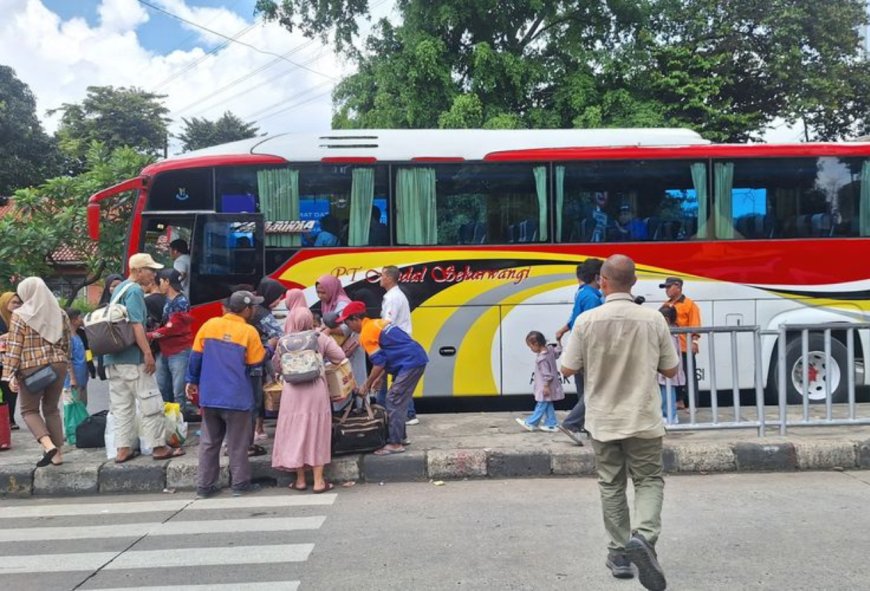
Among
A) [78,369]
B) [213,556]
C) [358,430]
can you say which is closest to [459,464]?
[358,430]

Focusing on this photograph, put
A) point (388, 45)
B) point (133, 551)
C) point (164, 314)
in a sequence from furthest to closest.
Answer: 1. point (388, 45)
2. point (164, 314)
3. point (133, 551)

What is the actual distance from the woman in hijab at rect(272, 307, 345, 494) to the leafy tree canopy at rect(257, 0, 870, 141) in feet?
32.0

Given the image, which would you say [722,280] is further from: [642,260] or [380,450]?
[380,450]

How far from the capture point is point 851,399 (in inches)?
261

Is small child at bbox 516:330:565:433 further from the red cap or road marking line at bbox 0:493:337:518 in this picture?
road marking line at bbox 0:493:337:518

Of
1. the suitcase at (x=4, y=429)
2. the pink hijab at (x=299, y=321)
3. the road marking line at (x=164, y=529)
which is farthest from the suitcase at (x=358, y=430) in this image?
the suitcase at (x=4, y=429)

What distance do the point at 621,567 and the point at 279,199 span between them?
5958 mm

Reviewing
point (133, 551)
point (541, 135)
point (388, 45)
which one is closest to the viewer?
point (133, 551)

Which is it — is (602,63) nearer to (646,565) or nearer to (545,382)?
(545,382)

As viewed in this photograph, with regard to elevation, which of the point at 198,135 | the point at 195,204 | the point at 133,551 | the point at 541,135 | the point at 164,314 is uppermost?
the point at 198,135

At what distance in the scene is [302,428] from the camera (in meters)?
5.68

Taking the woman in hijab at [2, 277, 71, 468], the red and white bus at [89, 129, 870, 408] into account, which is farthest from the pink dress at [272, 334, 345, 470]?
the red and white bus at [89, 129, 870, 408]

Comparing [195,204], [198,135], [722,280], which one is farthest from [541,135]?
[198,135]

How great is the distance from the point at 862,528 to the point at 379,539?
335cm
